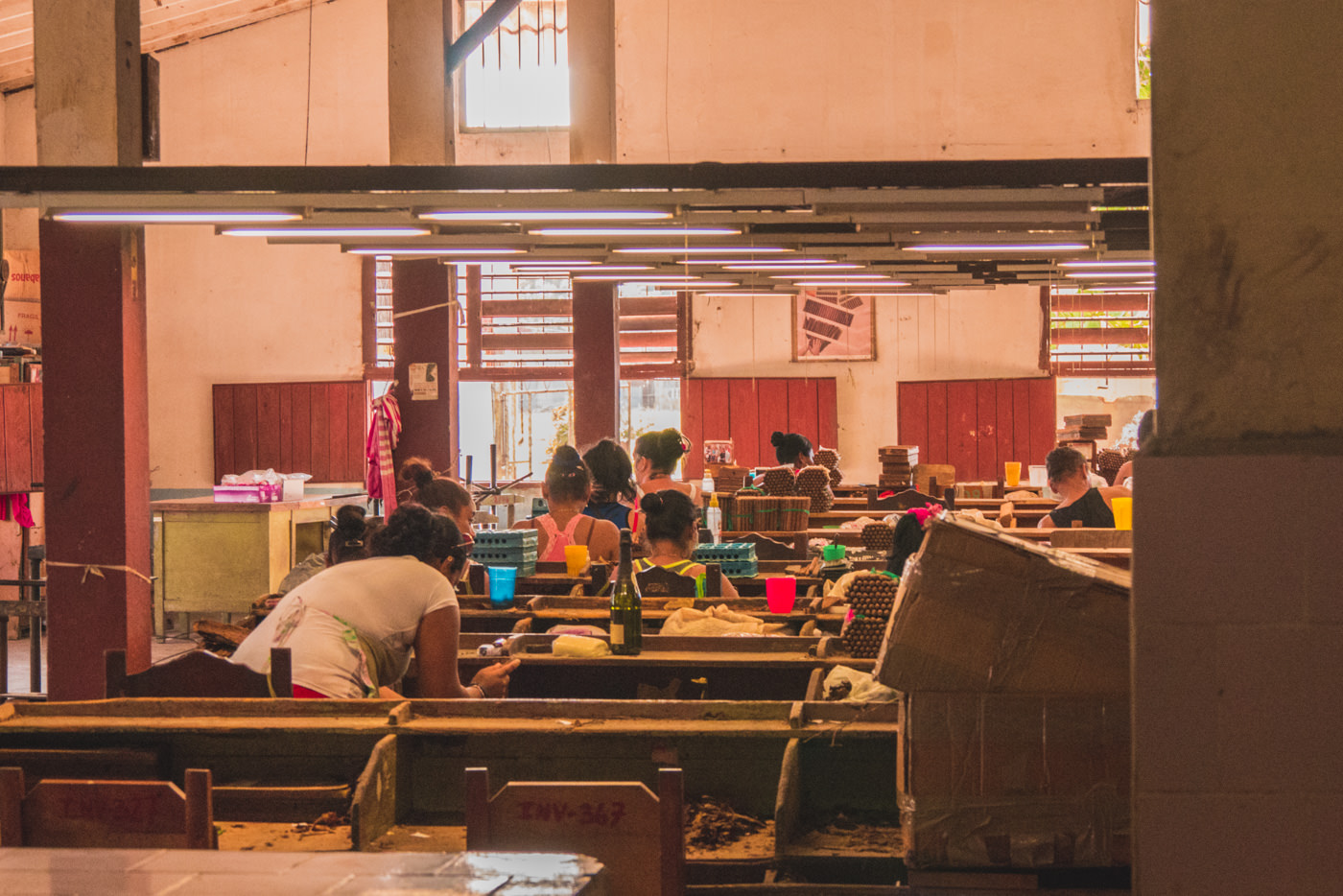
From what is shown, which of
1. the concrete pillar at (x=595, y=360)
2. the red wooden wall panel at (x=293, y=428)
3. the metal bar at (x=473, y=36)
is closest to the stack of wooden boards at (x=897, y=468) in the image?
the concrete pillar at (x=595, y=360)

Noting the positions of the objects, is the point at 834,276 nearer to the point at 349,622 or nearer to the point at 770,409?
the point at 349,622

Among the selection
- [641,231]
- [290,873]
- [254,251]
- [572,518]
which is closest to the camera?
[290,873]

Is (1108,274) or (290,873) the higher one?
(1108,274)

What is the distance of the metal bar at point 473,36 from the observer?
692 cm

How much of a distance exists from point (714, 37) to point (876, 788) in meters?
11.8

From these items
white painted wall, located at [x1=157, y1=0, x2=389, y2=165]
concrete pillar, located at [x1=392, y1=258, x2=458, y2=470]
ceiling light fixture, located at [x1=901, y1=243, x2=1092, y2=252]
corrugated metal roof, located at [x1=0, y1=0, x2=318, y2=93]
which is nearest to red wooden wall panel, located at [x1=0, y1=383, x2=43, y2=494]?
concrete pillar, located at [x1=392, y1=258, x2=458, y2=470]

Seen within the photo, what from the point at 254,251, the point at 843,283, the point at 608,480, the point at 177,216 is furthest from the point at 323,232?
the point at 254,251

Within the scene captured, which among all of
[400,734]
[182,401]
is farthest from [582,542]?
[182,401]

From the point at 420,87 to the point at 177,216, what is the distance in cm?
257

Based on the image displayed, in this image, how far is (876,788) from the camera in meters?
2.82

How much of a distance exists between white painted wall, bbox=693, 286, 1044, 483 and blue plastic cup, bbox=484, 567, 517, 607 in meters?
9.05

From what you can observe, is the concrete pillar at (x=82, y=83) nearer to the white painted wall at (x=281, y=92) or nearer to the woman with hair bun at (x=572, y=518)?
the woman with hair bun at (x=572, y=518)

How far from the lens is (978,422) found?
13.5m

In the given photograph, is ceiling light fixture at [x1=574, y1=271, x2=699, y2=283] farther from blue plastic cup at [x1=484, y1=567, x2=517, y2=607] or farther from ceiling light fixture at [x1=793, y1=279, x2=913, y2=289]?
blue plastic cup at [x1=484, y1=567, x2=517, y2=607]
